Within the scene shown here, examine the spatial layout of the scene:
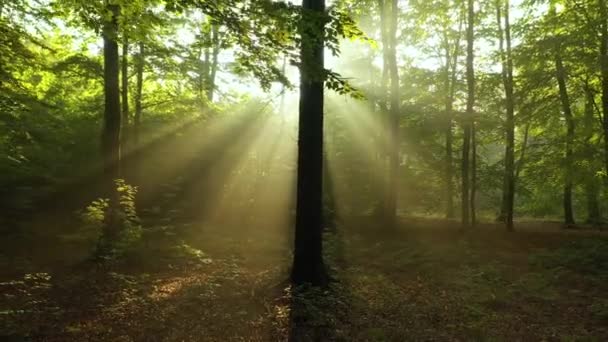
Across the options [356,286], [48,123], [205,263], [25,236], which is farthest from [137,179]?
[356,286]

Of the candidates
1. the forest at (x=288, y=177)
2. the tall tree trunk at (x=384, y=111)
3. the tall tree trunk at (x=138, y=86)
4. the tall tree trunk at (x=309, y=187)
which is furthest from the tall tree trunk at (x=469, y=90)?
the tall tree trunk at (x=138, y=86)

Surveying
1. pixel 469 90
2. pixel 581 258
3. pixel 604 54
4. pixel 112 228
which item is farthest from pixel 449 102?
pixel 112 228

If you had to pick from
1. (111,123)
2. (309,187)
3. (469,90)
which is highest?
(469,90)

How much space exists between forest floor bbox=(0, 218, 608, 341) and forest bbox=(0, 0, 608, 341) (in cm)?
7

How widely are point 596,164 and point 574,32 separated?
440 centimetres

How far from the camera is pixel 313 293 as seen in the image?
8.79 meters

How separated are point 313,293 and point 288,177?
1805cm

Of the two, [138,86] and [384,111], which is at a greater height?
[138,86]

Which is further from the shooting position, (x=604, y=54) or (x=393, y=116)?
(x=393, y=116)

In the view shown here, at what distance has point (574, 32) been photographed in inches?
548

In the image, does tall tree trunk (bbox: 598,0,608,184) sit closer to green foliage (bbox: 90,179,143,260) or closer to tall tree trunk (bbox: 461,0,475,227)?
tall tree trunk (bbox: 461,0,475,227)

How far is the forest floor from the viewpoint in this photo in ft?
23.2

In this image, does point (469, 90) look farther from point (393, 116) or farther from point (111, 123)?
point (111, 123)

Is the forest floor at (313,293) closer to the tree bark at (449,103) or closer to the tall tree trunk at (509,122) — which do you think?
the tall tree trunk at (509,122)
